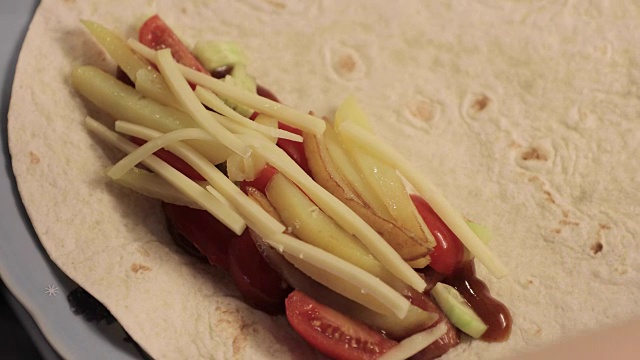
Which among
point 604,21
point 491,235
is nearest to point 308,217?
point 491,235

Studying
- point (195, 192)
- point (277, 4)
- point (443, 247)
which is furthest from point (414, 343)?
point (277, 4)

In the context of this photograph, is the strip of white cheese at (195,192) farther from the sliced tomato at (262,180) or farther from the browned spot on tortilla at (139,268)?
the browned spot on tortilla at (139,268)

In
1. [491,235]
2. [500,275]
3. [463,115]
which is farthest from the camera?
[463,115]

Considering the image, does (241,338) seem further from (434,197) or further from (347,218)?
(434,197)

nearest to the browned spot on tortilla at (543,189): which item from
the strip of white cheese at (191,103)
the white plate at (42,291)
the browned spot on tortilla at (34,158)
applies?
the strip of white cheese at (191,103)

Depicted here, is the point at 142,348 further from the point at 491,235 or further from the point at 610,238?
the point at 610,238

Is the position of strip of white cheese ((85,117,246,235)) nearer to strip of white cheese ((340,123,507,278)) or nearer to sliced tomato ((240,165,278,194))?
sliced tomato ((240,165,278,194))
